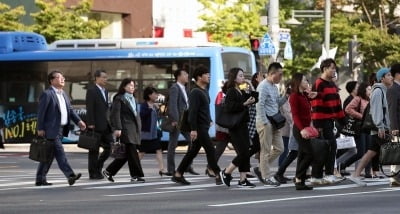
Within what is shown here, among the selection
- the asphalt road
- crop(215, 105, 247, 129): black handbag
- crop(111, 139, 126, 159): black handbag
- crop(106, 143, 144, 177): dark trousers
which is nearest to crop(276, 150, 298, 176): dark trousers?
the asphalt road

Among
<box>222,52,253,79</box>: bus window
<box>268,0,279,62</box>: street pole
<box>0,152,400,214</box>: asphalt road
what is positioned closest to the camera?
<box>0,152,400,214</box>: asphalt road

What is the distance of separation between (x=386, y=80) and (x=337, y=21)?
3220 cm

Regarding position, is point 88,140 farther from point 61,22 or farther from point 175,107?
point 61,22

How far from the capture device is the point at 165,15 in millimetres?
53375

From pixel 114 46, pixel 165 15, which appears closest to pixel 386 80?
pixel 114 46

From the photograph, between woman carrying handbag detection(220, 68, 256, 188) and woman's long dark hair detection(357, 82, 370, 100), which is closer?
woman carrying handbag detection(220, 68, 256, 188)

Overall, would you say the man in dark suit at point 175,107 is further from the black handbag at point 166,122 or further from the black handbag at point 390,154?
the black handbag at point 390,154

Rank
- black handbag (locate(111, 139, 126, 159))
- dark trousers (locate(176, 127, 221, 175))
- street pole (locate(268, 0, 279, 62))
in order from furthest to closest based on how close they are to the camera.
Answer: street pole (locate(268, 0, 279, 62)) < black handbag (locate(111, 139, 126, 159)) < dark trousers (locate(176, 127, 221, 175))

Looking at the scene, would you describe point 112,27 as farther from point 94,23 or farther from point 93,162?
point 93,162

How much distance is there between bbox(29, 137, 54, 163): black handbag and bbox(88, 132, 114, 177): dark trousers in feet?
4.81

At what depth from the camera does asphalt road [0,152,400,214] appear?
1384cm

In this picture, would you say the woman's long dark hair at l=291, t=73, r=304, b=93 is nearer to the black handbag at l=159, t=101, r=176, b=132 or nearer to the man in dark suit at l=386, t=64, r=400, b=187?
the man in dark suit at l=386, t=64, r=400, b=187

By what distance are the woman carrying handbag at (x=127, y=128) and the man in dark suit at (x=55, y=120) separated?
900mm

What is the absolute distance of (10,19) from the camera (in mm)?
42688
